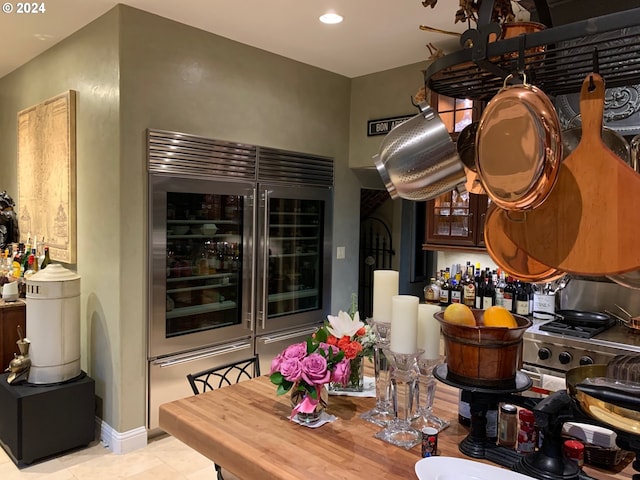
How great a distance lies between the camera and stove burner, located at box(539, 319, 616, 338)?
2.78 metres

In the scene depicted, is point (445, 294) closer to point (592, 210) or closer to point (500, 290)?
point (500, 290)

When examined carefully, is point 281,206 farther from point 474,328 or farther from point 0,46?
point 474,328

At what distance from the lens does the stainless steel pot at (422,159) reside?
4.21ft

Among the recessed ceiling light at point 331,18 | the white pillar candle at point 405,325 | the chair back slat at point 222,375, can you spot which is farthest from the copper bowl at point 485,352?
the recessed ceiling light at point 331,18

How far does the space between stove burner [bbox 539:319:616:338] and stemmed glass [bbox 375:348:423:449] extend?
1.75m

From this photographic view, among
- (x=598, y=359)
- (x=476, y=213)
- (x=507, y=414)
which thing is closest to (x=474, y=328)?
(x=507, y=414)

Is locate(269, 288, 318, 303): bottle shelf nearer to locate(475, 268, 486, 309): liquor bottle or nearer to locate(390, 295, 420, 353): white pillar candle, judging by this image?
locate(475, 268, 486, 309): liquor bottle

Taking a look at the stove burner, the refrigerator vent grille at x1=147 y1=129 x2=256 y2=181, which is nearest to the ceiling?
the refrigerator vent grille at x1=147 y1=129 x2=256 y2=181

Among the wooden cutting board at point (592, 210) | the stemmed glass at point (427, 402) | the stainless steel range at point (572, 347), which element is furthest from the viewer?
the stainless steel range at point (572, 347)

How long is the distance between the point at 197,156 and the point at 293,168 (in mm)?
904

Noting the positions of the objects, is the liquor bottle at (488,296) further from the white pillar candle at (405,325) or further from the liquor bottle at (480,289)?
the white pillar candle at (405,325)

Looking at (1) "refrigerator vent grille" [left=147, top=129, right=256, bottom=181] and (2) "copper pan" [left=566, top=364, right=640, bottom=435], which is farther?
(1) "refrigerator vent grille" [left=147, top=129, right=256, bottom=181]

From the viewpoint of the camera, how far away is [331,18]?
3061 millimetres

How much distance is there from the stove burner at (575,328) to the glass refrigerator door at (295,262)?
6.30ft
